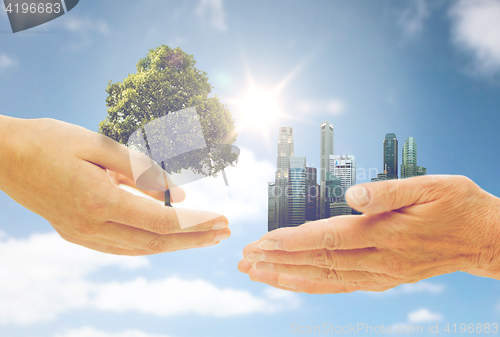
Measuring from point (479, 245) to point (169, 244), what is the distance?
9.24ft

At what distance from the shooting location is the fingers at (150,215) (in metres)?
2.65

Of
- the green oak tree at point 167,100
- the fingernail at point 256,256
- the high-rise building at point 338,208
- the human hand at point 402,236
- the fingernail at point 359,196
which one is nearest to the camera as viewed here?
the fingernail at point 359,196

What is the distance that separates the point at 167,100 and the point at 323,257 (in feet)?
14.0

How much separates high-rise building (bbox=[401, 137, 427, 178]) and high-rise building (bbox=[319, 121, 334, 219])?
1.08 m

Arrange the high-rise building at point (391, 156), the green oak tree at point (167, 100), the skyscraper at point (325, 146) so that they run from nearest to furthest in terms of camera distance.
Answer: the high-rise building at point (391, 156), the skyscraper at point (325, 146), the green oak tree at point (167, 100)

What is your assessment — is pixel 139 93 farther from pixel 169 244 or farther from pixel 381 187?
Result: pixel 381 187

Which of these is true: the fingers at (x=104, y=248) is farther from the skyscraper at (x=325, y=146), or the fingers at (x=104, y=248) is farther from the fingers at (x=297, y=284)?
the skyscraper at (x=325, y=146)

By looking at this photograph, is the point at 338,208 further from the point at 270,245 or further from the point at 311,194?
the point at 270,245

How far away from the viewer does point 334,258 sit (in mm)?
2592

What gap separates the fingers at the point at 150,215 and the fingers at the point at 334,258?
0.73 metres

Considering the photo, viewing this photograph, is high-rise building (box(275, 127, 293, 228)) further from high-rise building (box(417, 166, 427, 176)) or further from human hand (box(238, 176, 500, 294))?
high-rise building (box(417, 166, 427, 176))

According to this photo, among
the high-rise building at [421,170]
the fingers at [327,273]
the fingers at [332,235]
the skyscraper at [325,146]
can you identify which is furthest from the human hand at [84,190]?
the high-rise building at [421,170]

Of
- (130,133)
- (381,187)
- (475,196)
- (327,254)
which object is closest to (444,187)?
A: (475,196)

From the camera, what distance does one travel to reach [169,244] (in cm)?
299
